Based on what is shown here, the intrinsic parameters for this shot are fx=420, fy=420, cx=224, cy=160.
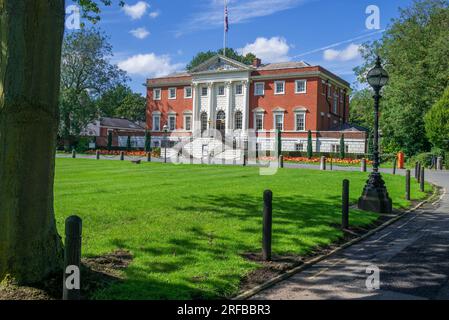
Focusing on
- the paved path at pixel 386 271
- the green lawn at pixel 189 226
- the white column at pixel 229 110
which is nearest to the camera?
the paved path at pixel 386 271

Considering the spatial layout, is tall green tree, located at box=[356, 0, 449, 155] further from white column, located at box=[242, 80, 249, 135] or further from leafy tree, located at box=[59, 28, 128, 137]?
leafy tree, located at box=[59, 28, 128, 137]

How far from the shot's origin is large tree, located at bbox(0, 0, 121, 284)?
457 centimetres

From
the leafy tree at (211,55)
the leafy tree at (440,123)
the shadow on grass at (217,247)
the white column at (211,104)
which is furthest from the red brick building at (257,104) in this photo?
the shadow on grass at (217,247)

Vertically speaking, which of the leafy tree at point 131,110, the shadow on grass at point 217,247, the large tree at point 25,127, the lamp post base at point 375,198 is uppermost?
the leafy tree at point 131,110

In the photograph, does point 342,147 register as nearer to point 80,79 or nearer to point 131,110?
point 80,79

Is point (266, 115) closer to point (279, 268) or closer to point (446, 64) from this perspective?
point (446, 64)

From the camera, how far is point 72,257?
13.3 ft

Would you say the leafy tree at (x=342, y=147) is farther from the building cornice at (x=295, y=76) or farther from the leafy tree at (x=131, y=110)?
the leafy tree at (x=131, y=110)

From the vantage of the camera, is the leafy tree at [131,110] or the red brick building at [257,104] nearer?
the red brick building at [257,104]

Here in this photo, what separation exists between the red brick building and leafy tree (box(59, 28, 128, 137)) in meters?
7.74

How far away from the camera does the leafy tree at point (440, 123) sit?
33.7 metres

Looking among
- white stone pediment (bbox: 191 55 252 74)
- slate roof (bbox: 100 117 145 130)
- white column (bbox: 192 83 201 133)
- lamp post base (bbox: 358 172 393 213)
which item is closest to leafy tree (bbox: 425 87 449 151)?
Result: white stone pediment (bbox: 191 55 252 74)

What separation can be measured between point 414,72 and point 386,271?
126 ft

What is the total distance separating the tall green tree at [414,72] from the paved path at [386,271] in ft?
111
